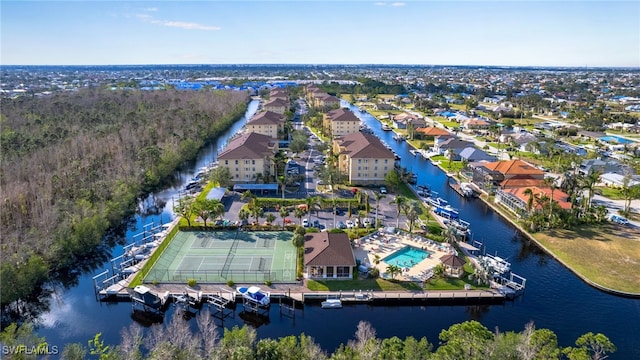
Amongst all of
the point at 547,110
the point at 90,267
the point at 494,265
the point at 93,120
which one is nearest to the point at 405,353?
the point at 494,265

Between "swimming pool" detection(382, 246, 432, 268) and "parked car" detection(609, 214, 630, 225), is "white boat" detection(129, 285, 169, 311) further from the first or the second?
"parked car" detection(609, 214, 630, 225)

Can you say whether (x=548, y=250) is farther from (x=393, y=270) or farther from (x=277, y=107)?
(x=277, y=107)

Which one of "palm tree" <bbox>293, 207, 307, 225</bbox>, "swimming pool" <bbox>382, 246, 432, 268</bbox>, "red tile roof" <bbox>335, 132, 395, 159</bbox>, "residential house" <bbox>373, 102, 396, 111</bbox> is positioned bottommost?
"swimming pool" <bbox>382, 246, 432, 268</bbox>

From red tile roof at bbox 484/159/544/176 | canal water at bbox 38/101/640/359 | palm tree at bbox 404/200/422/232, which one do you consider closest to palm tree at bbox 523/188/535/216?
canal water at bbox 38/101/640/359

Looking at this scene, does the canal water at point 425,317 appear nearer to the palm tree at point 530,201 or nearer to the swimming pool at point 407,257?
the swimming pool at point 407,257

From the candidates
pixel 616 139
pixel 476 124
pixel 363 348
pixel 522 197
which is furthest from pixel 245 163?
pixel 616 139
